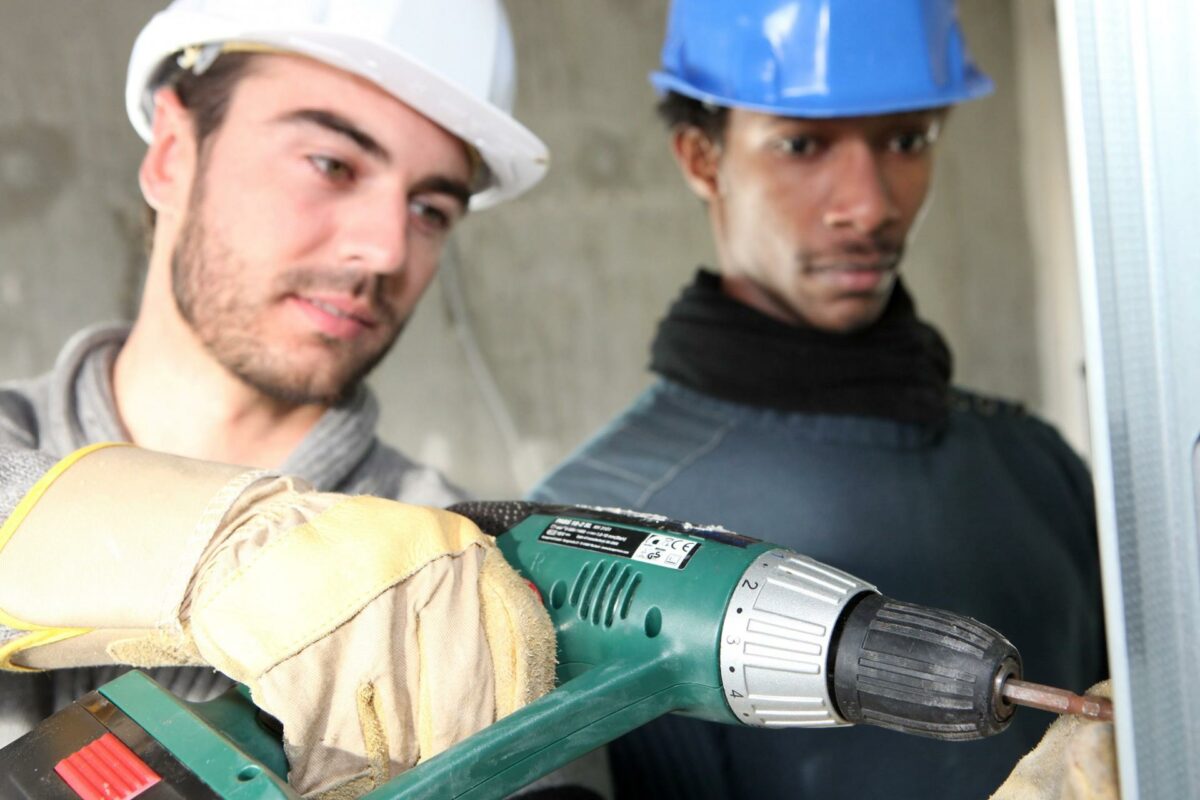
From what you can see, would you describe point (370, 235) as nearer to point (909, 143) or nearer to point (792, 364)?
point (792, 364)

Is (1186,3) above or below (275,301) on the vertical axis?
above

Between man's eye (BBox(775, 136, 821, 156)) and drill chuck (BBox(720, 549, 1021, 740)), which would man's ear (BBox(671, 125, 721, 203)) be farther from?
drill chuck (BBox(720, 549, 1021, 740))

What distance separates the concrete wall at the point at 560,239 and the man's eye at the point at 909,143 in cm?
154

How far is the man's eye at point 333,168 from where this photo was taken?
1.24 meters

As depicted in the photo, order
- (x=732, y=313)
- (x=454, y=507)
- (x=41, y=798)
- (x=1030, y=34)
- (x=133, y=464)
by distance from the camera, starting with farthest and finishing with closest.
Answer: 1. (x=1030, y=34)
2. (x=732, y=313)
3. (x=454, y=507)
4. (x=133, y=464)
5. (x=41, y=798)

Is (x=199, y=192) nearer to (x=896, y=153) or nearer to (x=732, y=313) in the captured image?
(x=732, y=313)

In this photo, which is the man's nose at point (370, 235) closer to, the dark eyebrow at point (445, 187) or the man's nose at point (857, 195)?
the dark eyebrow at point (445, 187)

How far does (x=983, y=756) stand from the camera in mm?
1325

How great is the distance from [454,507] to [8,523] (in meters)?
0.35

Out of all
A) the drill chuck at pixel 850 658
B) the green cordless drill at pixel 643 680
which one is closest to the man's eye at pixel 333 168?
the green cordless drill at pixel 643 680

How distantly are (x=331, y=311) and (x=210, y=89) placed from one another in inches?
12.6

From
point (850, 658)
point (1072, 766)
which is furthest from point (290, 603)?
point (1072, 766)

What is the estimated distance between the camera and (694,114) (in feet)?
5.51

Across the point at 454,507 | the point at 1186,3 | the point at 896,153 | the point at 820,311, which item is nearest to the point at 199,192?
the point at 454,507
